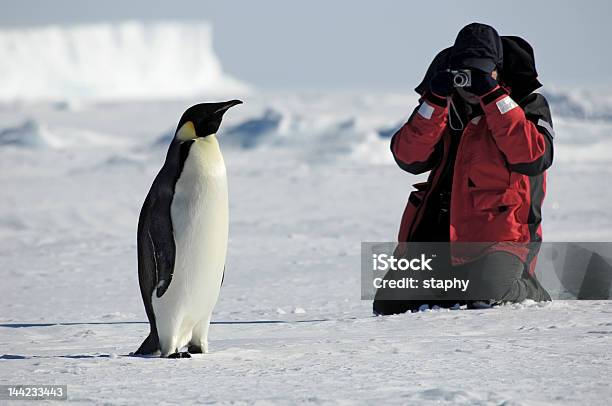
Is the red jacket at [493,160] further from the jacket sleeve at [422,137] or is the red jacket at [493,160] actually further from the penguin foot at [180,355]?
the penguin foot at [180,355]

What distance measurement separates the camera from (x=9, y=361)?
310 cm

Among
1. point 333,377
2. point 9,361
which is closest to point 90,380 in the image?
point 9,361

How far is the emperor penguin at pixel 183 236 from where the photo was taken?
3332 millimetres

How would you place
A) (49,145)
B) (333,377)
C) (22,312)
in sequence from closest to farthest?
(333,377) < (22,312) < (49,145)

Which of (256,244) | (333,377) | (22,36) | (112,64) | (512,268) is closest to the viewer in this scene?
(333,377)

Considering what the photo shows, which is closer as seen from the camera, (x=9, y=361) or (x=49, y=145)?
(x=9, y=361)

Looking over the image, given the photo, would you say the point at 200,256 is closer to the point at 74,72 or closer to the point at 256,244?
the point at 256,244

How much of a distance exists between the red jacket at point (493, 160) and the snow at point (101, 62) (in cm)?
5965

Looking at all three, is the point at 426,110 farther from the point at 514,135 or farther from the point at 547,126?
the point at 547,126

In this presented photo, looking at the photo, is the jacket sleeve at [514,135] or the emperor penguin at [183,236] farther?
the jacket sleeve at [514,135]

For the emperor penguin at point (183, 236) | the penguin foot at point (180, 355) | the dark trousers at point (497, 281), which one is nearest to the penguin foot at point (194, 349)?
the emperor penguin at point (183, 236)

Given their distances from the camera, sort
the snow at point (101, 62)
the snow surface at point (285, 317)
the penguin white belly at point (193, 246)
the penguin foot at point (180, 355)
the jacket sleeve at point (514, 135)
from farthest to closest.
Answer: the snow at point (101, 62) → the jacket sleeve at point (514, 135) → the penguin white belly at point (193, 246) → the penguin foot at point (180, 355) → the snow surface at point (285, 317)

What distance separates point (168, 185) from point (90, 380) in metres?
0.79

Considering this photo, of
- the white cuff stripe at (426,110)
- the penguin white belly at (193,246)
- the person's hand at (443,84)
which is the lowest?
the penguin white belly at (193,246)
